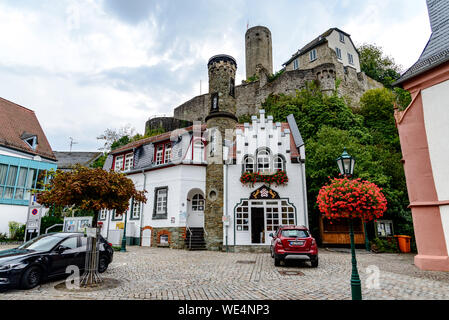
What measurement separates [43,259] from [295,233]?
27.8ft

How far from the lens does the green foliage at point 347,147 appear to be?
18.7 m

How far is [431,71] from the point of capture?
34.8 feet

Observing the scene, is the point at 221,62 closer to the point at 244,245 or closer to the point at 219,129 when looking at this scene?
the point at 219,129

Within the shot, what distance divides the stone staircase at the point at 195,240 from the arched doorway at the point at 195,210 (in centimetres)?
121

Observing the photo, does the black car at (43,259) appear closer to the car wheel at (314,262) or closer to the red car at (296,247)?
the red car at (296,247)

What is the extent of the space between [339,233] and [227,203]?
793cm

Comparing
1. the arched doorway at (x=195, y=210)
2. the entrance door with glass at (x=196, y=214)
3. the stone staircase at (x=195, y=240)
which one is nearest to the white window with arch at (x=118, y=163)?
the arched doorway at (x=195, y=210)

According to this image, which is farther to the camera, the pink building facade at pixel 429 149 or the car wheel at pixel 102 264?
the pink building facade at pixel 429 149

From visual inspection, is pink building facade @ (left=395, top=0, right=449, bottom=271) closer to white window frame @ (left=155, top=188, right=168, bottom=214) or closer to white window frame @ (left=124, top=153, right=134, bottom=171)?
white window frame @ (left=155, top=188, right=168, bottom=214)

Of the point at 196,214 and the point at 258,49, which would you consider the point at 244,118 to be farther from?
the point at 258,49

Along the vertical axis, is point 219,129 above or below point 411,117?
above

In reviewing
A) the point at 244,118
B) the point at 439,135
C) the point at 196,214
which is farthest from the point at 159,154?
the point at 244,118

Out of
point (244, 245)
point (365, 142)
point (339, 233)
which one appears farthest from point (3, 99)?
point (365, 142)

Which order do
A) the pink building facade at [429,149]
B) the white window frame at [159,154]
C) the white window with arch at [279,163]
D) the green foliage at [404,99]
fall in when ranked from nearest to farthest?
1. the pink building facade at [429,149]
2. the white window with arch at [279,163]
3. the white window frame at [159,154]
4. the green foliage at [404,99]
